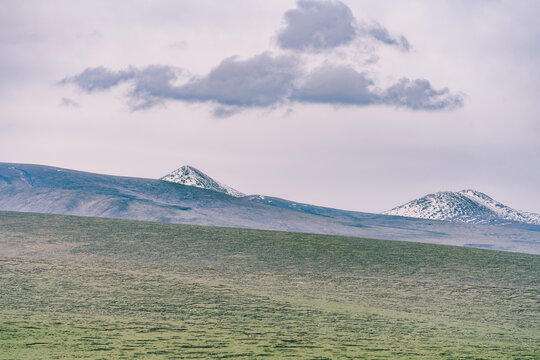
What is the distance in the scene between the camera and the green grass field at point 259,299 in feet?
78.9

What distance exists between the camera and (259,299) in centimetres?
3653

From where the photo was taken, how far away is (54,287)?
3694cm

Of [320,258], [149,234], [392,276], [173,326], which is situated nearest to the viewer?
[173,326]

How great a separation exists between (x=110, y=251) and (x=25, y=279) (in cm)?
2139

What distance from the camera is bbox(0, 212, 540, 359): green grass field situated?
24.0m

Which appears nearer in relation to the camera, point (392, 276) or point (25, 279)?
point (25, 279)

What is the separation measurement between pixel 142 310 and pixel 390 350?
12.9 m

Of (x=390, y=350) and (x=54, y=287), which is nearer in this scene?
(x=390, y=350)

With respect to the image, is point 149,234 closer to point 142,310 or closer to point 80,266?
point 80,266

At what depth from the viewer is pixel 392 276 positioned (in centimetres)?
5091

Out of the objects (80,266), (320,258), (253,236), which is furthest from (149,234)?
(80,266)

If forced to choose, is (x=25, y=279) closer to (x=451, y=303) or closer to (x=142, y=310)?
(x=142, y=310)

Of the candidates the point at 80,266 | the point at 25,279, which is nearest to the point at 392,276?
the point at 80,266

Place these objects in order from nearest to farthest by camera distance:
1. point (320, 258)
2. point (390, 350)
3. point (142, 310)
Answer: point (390, 350), point (142, 310), point (320, 258)
